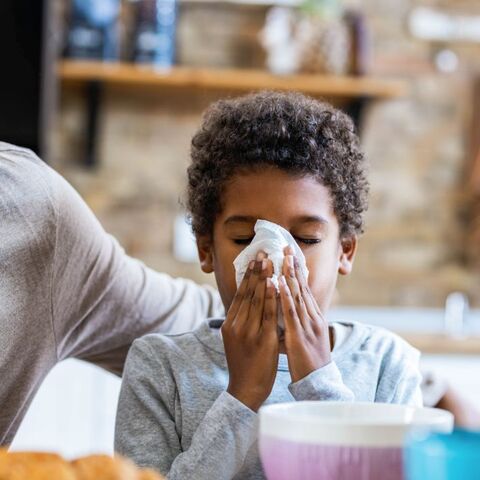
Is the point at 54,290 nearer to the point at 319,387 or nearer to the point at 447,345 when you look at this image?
the point at 319,387

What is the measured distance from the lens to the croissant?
618 millimetres

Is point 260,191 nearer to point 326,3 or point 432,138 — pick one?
point 326,3

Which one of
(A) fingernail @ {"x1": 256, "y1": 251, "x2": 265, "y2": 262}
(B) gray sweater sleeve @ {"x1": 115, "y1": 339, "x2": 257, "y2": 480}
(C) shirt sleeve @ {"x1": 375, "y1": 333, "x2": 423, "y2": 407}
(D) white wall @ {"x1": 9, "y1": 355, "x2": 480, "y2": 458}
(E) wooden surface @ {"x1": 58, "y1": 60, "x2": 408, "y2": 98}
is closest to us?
(B) gray sweater sleeve @ {"x1": 115, "y1": 339, "x2": 257, "y2": 480}

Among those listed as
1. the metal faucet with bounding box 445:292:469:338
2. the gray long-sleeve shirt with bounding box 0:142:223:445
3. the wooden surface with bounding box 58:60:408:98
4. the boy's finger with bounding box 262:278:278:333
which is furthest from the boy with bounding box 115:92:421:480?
the metal faucet with bounding box 445:292:469:338

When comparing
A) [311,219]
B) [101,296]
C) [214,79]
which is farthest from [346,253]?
[214,79]

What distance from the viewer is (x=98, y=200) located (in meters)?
3.88

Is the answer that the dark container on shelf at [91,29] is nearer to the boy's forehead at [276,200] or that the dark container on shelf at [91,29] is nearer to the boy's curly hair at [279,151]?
the boy's curly hair at [279,151]

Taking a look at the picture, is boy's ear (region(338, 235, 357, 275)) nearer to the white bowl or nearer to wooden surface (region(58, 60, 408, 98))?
the white bowl

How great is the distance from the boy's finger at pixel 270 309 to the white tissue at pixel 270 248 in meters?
0.02

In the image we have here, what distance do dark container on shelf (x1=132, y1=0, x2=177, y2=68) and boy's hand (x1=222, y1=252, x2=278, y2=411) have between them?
9.18ft

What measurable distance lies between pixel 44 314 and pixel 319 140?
44 centimetres

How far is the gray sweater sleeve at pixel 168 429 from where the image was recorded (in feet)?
3.15

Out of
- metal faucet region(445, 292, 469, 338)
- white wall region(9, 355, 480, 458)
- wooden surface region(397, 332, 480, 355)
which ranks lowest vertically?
white wall region(9, 355, 480, 458)

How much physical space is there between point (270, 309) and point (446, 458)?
1.47 feet
